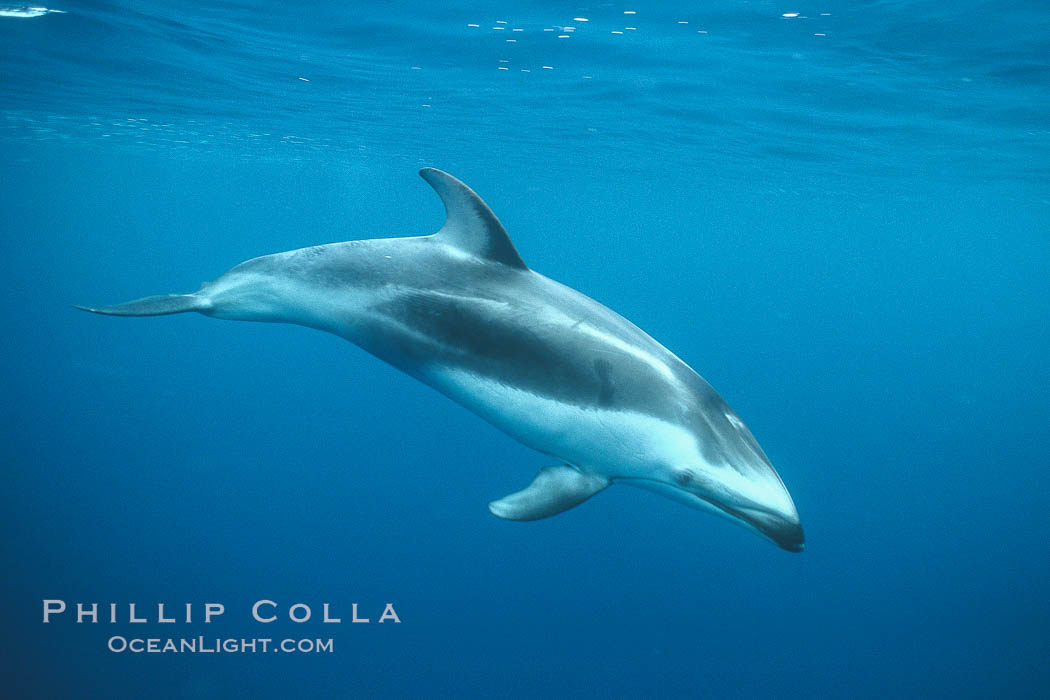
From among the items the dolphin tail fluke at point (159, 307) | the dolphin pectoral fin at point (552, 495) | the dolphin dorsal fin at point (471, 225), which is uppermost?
the dolphin dorsal fin at point (471, 225)

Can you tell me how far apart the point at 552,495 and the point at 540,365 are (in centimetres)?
112

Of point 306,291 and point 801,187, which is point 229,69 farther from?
point 801,187

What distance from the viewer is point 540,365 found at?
14.8 ft

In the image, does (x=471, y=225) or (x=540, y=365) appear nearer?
(x=540, y=365)

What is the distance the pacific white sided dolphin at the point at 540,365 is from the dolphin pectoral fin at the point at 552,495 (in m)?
0.01

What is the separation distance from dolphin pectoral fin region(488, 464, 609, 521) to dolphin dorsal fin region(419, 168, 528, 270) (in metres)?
1.68

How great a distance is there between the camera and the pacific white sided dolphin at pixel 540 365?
4273mm

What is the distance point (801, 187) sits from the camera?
34.0 m

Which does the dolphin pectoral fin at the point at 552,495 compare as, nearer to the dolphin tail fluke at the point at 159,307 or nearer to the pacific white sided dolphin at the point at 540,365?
the pacific white sided dolphin at the point at 540,365

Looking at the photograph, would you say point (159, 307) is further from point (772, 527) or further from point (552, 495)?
point (772, 527)

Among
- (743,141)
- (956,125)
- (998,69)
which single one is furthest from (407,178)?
(998,69)

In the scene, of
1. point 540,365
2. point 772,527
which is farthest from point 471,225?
point 772,527

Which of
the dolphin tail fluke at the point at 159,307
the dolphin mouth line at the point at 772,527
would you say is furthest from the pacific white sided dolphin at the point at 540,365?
the dolphin tail fluke at the point at 159,307

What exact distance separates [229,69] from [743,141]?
15917mm
